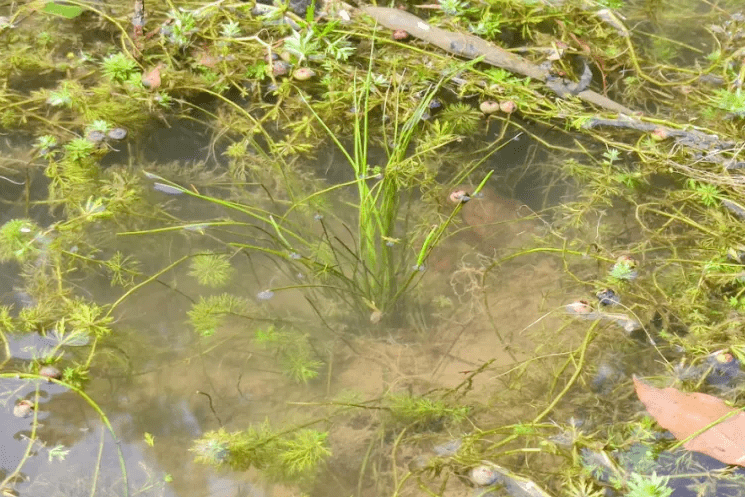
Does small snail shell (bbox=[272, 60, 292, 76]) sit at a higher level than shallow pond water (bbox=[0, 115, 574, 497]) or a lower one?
higher

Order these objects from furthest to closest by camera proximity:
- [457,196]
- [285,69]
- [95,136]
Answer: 1. [285,69]
2. [95,136]
3. [457,196]

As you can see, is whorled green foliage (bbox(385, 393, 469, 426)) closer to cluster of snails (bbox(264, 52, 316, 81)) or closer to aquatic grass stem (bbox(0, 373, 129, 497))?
aquatic grass stem (bbox(0, 373, 129, 497))

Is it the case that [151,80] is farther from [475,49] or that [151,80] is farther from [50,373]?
[475,49]

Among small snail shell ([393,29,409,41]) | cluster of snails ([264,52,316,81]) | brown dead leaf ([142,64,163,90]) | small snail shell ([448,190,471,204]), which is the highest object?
small snail shell ([393,29,409,41])

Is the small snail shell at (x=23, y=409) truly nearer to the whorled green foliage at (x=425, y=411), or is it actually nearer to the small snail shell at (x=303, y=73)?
the whorled green foliage at (x=425, y=411)

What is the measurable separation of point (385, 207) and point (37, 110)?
1.74 meters

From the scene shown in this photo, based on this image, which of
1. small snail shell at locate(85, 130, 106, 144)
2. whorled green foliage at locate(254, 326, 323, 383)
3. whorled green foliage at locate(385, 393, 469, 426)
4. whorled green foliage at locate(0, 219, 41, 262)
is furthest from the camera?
small snail shell at locate(85, 130, 106, 144)

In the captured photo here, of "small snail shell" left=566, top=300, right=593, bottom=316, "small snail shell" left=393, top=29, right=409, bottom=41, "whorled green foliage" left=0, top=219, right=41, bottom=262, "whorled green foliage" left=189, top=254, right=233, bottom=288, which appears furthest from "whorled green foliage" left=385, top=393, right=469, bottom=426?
"small snail shell" left=393, top=29, right=409, bottom=41

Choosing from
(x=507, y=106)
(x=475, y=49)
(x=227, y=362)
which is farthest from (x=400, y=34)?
(x=227, y=362)

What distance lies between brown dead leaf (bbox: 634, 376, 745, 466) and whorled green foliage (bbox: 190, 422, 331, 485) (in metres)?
1.12

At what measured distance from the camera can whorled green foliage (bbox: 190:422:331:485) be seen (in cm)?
216

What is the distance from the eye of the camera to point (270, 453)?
7.20 feet

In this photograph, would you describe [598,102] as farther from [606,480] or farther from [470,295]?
[606,480]

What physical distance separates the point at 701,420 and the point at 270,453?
55.8 inches
